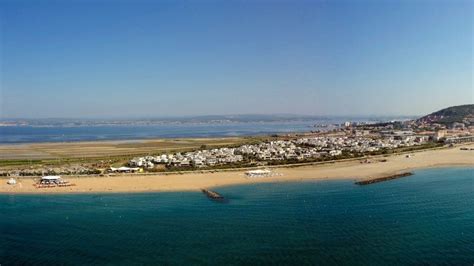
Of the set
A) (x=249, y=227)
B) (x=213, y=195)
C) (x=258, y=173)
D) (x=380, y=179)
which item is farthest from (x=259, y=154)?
(x=249, y=227)

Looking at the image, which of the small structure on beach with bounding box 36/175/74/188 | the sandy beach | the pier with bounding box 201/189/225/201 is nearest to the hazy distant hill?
the sandy beach

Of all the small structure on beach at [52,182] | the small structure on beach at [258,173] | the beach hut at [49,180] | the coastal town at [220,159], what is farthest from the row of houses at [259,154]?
the beach hut at [49,180]

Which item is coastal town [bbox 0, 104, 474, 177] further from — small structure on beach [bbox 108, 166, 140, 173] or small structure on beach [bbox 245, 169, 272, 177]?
small structure on beach [bbox 245, 169, 272, 177]

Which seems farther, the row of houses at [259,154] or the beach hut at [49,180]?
the row of houses at [259,154]

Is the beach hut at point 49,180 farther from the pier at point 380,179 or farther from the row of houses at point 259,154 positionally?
the pier at point 380,179

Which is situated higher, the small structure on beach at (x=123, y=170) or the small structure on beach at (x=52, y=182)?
the small structure on beach at (x=123, y=170)
